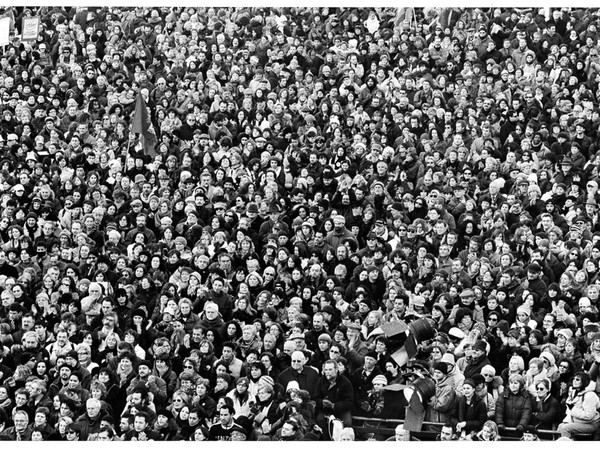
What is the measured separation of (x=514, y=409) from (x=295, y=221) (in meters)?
6.23

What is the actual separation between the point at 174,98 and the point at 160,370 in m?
10.3

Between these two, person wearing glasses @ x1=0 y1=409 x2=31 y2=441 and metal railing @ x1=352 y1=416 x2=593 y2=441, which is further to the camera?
person wearing glasses @ x1=0 y1=409 x2=31 y2=441

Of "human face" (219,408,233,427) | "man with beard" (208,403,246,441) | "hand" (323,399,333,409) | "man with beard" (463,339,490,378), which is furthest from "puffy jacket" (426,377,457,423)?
"human face" (219,408,233,427)

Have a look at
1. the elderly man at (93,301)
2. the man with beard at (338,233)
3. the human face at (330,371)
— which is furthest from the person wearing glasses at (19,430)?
the man with beard at (338,233)

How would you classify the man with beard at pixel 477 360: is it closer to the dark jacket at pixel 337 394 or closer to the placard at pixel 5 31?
the dark jacket at pixel 337 394

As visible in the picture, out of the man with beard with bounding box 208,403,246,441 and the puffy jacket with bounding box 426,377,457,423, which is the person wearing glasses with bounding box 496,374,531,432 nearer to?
the puffy jacket with bounding box 426,377,457,423

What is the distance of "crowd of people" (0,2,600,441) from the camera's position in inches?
821

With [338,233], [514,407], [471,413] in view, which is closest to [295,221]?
[338,233]

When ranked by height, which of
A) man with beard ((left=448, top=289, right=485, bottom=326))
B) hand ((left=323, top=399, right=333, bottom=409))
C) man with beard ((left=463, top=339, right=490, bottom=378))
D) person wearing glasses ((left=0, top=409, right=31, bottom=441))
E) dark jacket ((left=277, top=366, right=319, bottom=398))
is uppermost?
man with beard ((left=448, top=289, right=485, bottom=326))

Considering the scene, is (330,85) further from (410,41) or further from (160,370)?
(160,370)

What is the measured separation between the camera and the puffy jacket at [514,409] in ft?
66.5

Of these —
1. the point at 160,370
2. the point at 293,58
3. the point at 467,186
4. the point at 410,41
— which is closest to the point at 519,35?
the point at 410,41

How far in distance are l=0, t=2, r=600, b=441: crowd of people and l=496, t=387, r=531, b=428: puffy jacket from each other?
0.09 ft

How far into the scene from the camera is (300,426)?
20125mm
